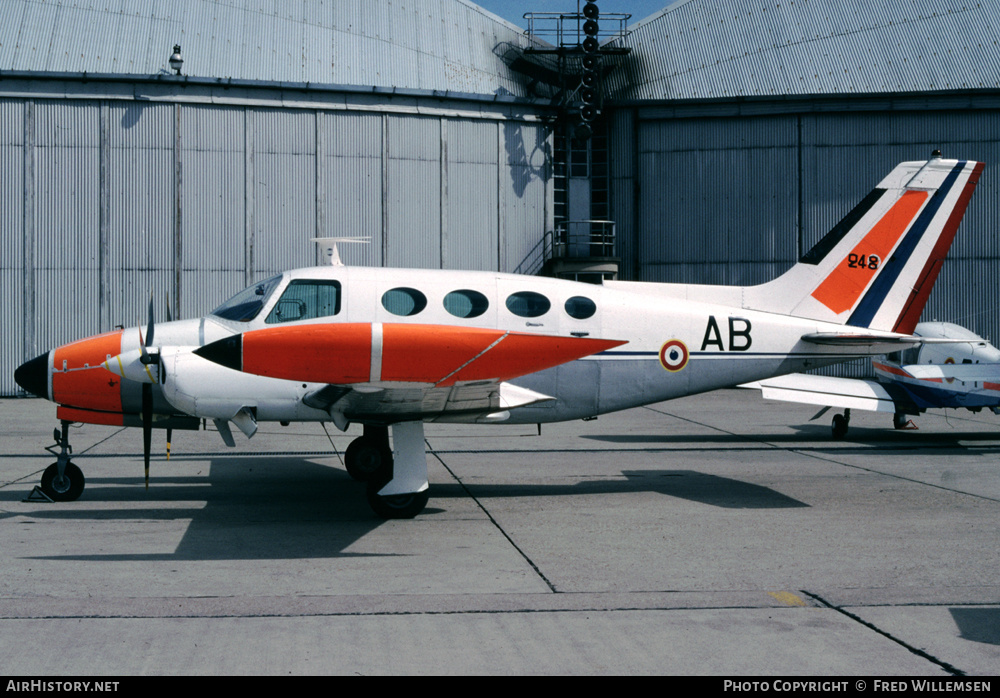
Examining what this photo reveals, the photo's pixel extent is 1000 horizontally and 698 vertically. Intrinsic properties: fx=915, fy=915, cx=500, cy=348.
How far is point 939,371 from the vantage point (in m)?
16.9

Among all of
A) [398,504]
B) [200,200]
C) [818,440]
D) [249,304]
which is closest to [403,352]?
[398,504]

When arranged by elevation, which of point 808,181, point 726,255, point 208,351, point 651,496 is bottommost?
point 651,496

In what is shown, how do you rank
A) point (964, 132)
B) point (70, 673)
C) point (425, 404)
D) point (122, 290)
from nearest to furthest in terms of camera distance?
point (70, 673)
point (425, 404)
point (122, 290)
point (964, 132)

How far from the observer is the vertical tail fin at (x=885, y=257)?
1248cm

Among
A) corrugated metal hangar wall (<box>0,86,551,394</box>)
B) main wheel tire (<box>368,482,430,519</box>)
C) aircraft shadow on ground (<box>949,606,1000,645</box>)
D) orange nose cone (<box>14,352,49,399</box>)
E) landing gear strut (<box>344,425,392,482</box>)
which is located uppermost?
corrugated metal hangar wall (<box>0,86,551,394</box>)

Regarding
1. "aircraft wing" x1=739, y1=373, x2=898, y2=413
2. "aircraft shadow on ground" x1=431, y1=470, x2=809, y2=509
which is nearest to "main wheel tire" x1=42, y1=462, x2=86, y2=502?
"aircraft shadow on ground" x1=431, y1=470, x2=809, y2=509

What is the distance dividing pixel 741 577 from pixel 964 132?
26.6 meters

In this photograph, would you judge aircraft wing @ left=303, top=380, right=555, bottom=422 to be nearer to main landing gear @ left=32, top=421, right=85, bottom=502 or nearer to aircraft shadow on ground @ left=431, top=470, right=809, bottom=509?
aircraft shadow on ground @ left=431, top=470, right=809, bottom=509

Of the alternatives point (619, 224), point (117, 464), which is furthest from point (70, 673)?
point (619, 224)

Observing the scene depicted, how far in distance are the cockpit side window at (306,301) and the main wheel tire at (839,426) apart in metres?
11.0

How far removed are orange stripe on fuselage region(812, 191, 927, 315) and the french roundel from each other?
7.94 ft

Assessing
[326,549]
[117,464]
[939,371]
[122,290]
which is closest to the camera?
[326,549]

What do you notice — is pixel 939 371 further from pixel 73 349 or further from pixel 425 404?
pixel 73 349

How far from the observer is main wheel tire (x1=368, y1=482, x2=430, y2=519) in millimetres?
9727
